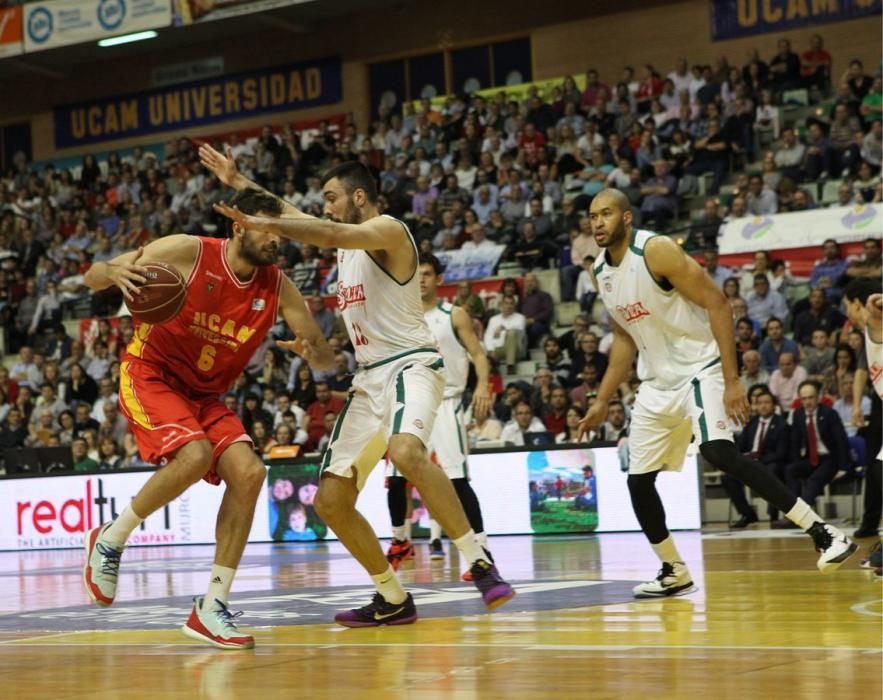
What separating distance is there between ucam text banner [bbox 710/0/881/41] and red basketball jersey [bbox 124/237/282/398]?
19682 mm

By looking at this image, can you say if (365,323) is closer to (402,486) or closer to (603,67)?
(402,486)

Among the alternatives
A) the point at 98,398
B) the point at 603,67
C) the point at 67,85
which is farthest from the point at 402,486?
the point at 67,85

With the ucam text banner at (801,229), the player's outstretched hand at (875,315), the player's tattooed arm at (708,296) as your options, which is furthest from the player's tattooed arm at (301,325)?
the ucam text banner at (801,229)

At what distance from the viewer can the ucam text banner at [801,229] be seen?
55.7 ft

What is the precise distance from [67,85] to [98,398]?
14.3 metres

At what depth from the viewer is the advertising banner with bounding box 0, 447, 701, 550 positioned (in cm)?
1434

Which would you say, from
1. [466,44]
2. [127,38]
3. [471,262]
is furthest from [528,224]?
[127,38]

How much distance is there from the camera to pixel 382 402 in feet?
21.1

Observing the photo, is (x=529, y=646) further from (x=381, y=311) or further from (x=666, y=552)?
(x=666, y=552)

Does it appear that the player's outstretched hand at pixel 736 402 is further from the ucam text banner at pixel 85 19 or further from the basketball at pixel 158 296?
the ucam text banner at pixel 85 19

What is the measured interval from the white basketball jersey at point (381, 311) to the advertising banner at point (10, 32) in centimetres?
2402

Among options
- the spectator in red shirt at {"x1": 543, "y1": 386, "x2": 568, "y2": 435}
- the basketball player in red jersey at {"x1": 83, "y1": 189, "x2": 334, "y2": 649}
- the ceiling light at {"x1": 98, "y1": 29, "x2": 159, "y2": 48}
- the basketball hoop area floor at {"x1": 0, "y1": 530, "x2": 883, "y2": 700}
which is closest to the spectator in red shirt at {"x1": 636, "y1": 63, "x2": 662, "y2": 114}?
the spectator in red shirt at {"x1": 543, "y1": 386, "x2": 568, "y2": 435}

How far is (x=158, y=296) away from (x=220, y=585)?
122 cm

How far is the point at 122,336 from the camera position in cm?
2209
